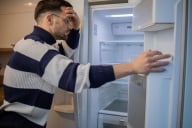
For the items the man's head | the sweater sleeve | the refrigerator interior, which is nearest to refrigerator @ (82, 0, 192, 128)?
the refrigerator interior

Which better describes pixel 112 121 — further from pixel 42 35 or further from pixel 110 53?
pixel 42 35

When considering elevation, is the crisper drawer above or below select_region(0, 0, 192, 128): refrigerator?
below

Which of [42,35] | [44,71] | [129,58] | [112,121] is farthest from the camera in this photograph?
[129,58]

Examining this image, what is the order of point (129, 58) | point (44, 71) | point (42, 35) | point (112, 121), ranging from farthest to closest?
point (129, 58), point (112, 121), point (42, 35), point (44, 71)

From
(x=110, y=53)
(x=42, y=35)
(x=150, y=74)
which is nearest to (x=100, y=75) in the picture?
(x=150, y=74)

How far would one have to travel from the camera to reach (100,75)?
2.41 feet

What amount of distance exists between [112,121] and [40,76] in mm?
1039

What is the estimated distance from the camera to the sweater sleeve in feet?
2.39

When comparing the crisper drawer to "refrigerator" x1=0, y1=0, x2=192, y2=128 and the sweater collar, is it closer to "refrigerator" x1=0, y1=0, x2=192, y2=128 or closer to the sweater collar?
"refrigerator" x1=0, y1=0, x2=192, y2=128

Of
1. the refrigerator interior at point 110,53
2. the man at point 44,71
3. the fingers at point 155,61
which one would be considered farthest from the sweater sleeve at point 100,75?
the refrigerator interior at point 110,53

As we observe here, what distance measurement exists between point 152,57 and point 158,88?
0.14m

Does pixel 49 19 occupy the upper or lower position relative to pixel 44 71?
upper

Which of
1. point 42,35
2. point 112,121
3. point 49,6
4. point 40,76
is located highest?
point 49,6

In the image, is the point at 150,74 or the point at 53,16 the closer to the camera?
the point at 150,74
